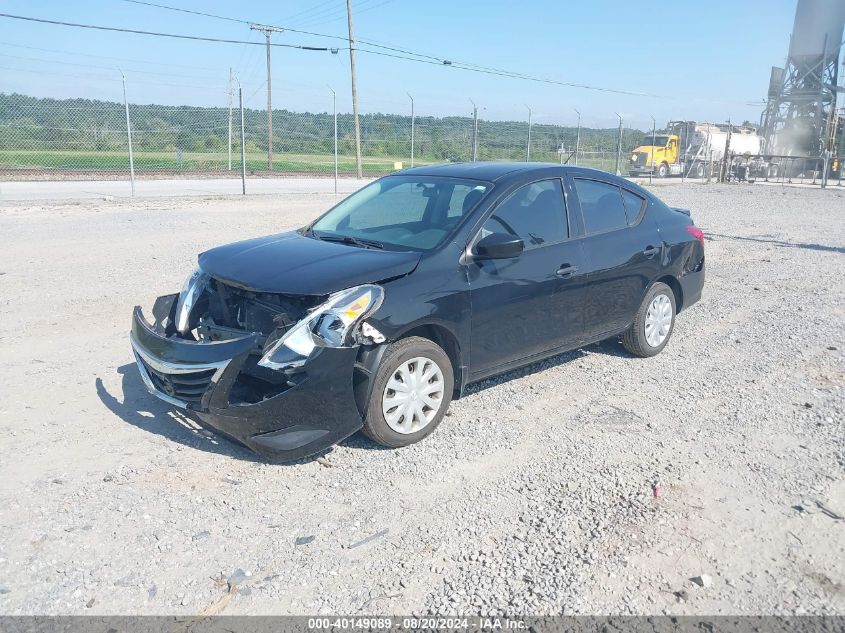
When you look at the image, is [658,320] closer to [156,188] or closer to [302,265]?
[302,265]

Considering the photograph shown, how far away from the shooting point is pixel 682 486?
4.14 metres

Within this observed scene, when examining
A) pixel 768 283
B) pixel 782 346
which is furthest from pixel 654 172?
pixel 782 346

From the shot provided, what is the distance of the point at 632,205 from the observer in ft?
20.5

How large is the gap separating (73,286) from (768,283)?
874cm

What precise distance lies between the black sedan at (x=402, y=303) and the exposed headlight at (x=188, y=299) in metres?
0.01

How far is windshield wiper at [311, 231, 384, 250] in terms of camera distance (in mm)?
4953

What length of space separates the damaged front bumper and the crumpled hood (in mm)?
404

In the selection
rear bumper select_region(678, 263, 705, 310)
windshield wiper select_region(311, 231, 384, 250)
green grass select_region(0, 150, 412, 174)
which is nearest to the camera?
windshield wiper select_region(311, 231, 384, 250)

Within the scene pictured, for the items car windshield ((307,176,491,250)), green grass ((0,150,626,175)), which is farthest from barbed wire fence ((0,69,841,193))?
car windshield ((307,176,491,250))

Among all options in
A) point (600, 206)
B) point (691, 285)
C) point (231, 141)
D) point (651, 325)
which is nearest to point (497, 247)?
point (600, 206)

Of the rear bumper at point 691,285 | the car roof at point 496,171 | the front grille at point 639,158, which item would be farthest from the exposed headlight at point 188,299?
the front grille at point 639,158

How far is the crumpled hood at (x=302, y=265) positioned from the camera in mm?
4223

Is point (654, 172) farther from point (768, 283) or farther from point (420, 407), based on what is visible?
point (420, 407)

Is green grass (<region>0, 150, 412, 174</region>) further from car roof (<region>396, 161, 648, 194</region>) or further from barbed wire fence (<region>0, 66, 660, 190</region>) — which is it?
car roof (<region>396, 161, 648, 194</region>)
